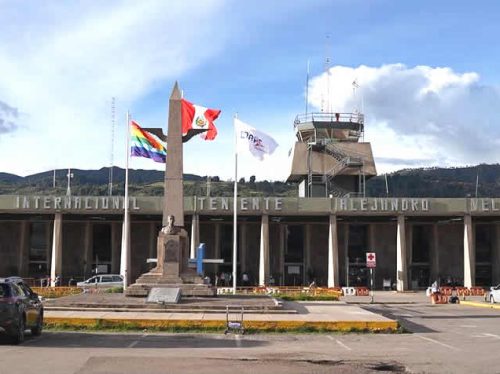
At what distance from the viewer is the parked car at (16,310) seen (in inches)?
655

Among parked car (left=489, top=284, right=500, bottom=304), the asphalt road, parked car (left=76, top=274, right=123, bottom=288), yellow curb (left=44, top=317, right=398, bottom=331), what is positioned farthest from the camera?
parked car (left=76, top=274, right=123, bottom=288)

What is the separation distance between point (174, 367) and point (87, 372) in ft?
5.71

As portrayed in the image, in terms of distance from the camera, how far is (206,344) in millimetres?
18141

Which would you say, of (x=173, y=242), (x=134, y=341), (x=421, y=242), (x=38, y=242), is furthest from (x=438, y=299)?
(x=38, y=242)

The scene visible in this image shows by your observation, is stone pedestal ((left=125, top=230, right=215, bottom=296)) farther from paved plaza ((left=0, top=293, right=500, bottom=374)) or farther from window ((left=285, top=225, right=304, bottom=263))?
window ((left=285, top=225, right=304, bottom=263))

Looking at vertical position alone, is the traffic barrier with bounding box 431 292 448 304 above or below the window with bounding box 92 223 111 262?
below

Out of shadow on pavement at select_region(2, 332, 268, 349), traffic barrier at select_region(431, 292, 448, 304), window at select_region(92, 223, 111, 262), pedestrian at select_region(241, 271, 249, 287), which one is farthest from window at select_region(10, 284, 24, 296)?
window at select_region(92, 223, 111, 262)

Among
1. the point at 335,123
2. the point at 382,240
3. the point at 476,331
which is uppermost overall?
the point at 335,123

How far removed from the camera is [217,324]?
→ 2198 centimetres

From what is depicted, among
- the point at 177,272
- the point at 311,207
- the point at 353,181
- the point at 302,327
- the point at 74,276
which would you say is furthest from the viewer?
the point at 353,181

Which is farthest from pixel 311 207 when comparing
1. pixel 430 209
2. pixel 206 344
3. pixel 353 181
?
pixel 206 344

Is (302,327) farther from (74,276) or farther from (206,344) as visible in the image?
(74,276)

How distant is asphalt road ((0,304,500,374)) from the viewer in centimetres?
1332

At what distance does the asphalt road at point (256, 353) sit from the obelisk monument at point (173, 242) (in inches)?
380
